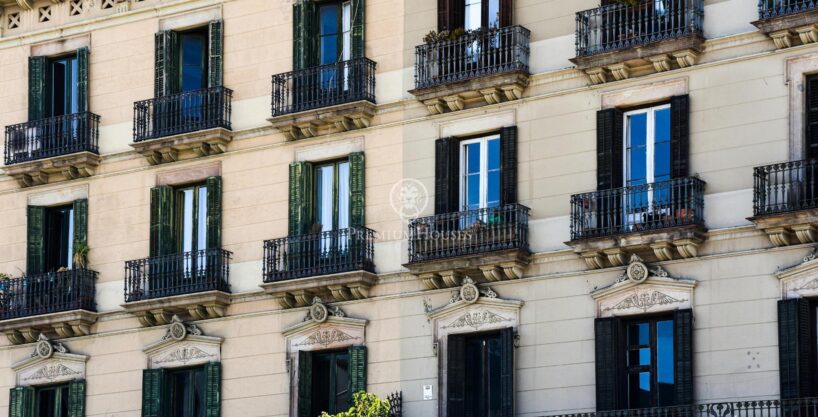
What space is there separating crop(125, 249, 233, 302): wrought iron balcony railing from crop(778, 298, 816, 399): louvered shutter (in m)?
11.9

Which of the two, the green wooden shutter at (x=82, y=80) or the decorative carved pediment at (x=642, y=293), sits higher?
the green wooden shutter at (x=82, y=80)

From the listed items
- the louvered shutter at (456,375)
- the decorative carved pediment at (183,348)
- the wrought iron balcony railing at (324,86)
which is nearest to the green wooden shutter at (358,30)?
the wrought iron balcony railing at (324,86)

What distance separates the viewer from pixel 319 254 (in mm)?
41812

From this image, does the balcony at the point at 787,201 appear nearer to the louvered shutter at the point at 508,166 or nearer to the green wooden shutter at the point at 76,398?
the louvered shutter at the point at 508,166

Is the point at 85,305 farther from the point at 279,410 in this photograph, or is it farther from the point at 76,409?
the point at 279,410

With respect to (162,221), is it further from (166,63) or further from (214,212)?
(166,63)

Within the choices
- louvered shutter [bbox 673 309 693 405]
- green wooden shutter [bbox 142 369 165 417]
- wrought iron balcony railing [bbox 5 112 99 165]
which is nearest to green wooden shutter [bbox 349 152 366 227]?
green wooden shutter [bbox 142 369 165 417]

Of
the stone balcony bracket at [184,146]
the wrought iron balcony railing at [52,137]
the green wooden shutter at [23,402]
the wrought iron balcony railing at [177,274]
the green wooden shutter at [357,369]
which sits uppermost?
the wrought iron balcony railing at [52,137]

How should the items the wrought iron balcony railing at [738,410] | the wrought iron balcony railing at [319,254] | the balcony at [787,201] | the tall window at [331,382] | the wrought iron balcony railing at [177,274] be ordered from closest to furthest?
the wrought iron balcony railing at [738,410], the balcony at [787,201], the wrought iron balcony railing at [319,254], the tall window at [331,382], the wrought iron balcony railing at [177,274]

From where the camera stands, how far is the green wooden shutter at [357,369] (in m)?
41.0

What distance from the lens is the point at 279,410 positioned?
42.0 m

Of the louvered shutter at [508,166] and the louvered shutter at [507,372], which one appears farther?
the louvered shutter at [508,166]

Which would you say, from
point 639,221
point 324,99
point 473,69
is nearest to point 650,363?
point 639,221

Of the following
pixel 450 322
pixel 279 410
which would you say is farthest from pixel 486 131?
pixel 279 410
